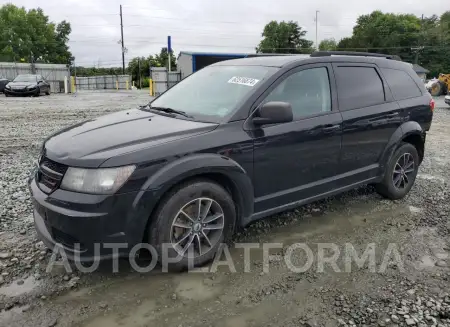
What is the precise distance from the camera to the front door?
3.51 metres

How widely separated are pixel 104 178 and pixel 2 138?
6.96 metres

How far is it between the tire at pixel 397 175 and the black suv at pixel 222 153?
0.02m

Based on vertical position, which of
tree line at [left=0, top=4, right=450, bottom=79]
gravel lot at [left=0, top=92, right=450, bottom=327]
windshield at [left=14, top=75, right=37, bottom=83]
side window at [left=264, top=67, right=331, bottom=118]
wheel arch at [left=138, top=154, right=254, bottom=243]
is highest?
tree line at [left=0, top=4, right=450, bottom=79]

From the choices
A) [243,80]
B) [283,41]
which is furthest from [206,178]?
[283,41]

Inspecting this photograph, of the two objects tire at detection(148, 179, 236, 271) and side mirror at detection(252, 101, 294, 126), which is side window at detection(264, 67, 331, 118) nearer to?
side mirror at detection(252, 101, 294, 126)

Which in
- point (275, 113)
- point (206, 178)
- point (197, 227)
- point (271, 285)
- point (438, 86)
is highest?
point (438, 86)

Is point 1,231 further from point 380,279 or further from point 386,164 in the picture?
point 386,164

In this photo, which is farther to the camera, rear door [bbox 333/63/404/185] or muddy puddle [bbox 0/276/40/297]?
rear door [bbox 333/63/404/185]

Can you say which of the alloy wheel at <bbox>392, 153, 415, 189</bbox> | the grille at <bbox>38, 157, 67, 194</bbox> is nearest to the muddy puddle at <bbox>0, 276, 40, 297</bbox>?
the grille at <bbox>38, 157, 67, 194</bbox>

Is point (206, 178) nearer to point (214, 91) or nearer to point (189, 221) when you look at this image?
point (189, 221)

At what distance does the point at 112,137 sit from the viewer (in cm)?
311

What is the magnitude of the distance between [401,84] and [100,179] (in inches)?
150

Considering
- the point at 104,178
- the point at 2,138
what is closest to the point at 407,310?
the point at 104,178

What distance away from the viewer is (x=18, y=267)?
3.26m
